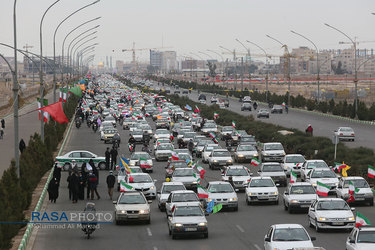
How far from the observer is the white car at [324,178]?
31.7 m

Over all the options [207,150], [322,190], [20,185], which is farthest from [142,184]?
[207,150]

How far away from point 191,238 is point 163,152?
1041 inches

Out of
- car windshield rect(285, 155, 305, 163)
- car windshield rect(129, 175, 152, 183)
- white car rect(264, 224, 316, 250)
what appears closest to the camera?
white car rect(264, 224, 316, 250)

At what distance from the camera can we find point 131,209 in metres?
25.0

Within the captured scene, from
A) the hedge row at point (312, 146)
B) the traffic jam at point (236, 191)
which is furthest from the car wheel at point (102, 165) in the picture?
the hedge row at point (312, 146)

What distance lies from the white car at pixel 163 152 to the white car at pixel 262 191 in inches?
752

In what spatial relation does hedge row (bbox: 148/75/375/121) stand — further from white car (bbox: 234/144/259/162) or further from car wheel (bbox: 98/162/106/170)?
car wheel (bbox: 98/162/106/170)

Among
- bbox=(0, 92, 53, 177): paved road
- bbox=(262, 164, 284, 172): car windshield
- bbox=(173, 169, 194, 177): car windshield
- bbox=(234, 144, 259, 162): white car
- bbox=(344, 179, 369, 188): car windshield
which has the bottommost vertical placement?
bbox=(0, 92, 53, 177): paved road

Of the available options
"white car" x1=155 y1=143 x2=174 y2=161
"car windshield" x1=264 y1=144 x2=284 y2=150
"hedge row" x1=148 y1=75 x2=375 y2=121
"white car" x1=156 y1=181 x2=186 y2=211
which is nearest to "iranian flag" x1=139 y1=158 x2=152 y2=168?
"white car" x1=155 y1=143 x2=174 y2=161

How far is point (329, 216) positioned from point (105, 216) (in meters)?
8.80

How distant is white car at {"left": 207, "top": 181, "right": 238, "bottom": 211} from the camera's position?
28.2 meters

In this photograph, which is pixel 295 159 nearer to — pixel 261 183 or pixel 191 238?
pixel 261 183

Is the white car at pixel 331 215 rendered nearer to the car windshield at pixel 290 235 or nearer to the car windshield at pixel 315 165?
the car windshield at pixel 290 235

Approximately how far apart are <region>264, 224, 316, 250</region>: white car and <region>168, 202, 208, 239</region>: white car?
426 cm
